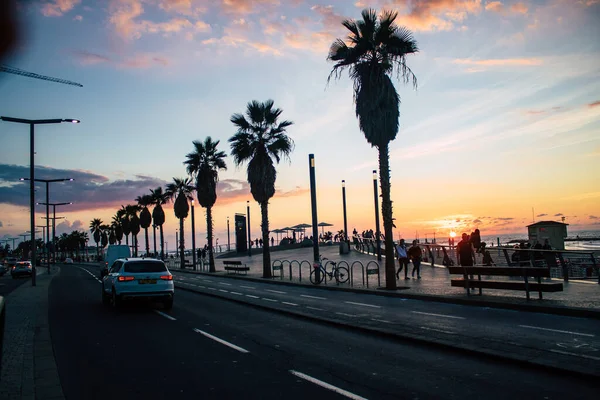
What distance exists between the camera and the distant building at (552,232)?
1182 inches

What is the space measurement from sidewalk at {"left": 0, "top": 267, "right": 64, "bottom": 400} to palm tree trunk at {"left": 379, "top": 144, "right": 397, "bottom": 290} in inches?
477

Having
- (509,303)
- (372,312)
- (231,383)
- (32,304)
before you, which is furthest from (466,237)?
(32,304)

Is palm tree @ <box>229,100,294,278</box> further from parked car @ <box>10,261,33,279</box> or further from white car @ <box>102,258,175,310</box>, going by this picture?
parked car @ <box>10,261,33,279</box>

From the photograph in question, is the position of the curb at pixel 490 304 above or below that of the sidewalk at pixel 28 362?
below

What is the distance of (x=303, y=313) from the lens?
45.7 ft

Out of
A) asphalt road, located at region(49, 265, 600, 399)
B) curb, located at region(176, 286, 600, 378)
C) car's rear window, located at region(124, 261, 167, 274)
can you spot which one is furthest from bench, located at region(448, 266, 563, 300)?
car's rear window, located at region(124, 261, 167, 274)

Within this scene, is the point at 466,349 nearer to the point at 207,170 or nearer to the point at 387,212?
the point at 387,212

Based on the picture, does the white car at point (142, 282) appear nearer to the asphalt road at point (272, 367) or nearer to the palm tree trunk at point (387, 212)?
the asphalt road at point (272, 367)

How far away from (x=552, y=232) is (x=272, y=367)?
27.4m

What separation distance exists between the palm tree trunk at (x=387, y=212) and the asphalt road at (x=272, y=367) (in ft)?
25.7

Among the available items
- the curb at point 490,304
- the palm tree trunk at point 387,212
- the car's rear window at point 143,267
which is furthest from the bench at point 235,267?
the car's rear window at point 143,267

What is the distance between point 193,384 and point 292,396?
1.57 meters

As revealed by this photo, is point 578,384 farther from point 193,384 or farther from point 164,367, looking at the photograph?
point 164,367

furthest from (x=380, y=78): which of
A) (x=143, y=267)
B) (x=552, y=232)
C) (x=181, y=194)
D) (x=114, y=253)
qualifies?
(x=181, y=194)
